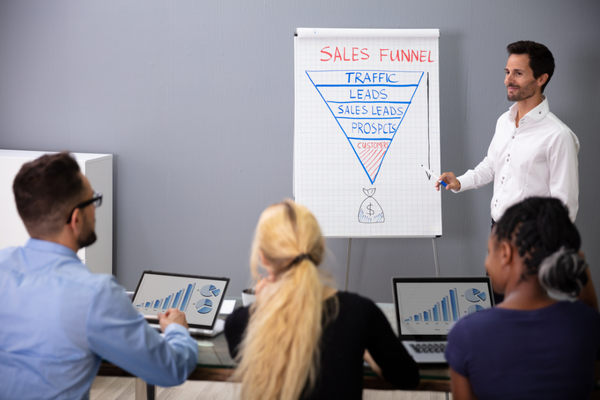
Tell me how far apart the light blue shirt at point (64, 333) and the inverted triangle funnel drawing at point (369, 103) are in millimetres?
1946

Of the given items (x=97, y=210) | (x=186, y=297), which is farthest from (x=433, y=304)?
(x=97, y=210)

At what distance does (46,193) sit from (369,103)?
2.02 m

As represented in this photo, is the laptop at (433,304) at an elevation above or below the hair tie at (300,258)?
below

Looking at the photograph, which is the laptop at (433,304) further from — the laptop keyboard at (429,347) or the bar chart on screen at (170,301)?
the bar chart on screen at (170,301)

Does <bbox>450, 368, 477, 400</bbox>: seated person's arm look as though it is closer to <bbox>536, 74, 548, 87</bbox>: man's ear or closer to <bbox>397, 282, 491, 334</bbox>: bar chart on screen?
<bbox>397, 282, 491, 334</bbox>: bar chart on screen

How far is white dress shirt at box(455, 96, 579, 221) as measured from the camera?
2439mm

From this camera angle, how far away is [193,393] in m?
2.76

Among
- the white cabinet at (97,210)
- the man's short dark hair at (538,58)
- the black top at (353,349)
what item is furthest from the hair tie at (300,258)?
the white cabinet at (97,210)

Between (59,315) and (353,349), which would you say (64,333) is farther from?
(353,349)

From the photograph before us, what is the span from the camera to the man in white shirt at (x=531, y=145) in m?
2.45

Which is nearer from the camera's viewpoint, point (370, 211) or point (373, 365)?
point (373, 365)

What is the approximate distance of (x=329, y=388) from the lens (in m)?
1.19

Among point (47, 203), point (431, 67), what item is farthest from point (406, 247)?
point (47, 203)

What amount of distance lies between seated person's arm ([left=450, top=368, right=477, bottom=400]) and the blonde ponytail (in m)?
0.32
